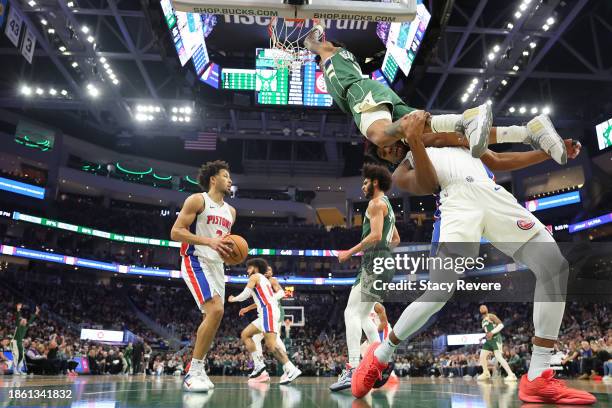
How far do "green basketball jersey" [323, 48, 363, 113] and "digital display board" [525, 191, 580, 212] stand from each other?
91.1 ft

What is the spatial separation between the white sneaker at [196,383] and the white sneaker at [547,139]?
359 centimetres

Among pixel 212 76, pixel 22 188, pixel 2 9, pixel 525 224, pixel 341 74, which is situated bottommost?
pixel 525 224

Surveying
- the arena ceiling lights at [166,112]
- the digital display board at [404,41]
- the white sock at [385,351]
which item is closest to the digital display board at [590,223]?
the digital display board at [404,41]

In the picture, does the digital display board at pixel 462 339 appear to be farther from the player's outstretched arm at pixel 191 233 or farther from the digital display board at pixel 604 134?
the player's outstretched arm at pixel 191 233

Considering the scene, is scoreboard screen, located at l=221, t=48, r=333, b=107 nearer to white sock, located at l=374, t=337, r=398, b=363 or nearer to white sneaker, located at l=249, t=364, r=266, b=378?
white sneaker, located at l=249, t=364, r=266, b=378

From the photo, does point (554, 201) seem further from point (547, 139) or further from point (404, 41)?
point (547, 139)

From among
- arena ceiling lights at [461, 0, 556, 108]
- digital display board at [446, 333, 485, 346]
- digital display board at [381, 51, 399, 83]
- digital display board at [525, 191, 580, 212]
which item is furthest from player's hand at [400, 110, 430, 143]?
digital display board at [525, 191, 580, 212]

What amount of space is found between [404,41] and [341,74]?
937 cm

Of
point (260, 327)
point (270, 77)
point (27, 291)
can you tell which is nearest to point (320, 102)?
point (270, 77)

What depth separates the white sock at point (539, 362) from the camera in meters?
3.10

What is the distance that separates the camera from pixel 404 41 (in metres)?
12.5

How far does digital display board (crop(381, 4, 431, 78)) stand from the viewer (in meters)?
11.5

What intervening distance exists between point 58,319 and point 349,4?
28086 millimetres

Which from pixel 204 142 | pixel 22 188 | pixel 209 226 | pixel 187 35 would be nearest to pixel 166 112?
pixel 204 142
